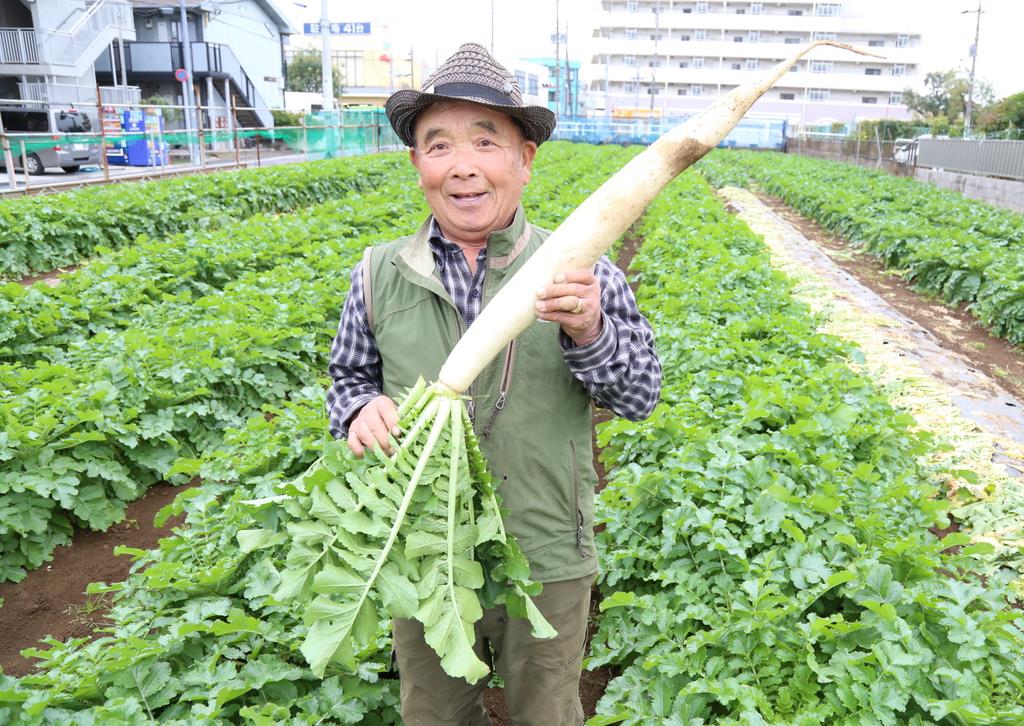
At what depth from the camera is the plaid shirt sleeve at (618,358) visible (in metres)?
2.01

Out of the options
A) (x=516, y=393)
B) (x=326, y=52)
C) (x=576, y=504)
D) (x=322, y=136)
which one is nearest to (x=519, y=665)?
(x=576, y=504)

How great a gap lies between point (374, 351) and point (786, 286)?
24.3 ft

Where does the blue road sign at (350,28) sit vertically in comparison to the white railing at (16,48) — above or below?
above

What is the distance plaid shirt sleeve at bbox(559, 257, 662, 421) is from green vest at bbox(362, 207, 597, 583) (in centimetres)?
A: 11

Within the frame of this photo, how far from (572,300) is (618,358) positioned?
252mm

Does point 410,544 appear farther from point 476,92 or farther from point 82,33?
point 82,33

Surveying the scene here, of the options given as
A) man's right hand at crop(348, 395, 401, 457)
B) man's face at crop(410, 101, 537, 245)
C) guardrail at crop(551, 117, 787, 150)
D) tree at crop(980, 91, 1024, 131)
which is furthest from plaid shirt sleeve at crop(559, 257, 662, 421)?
guardrail at crop(551, 117, 787, 150)

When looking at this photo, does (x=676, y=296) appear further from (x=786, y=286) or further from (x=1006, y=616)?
(x=1006, y=616)

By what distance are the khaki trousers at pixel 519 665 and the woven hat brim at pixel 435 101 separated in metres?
1.27

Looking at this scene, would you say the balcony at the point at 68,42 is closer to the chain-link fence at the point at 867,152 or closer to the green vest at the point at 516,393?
the chain-link fence at the point at 867,152

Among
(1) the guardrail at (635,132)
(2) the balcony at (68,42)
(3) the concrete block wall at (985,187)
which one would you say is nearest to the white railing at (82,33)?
(2) the balcony at (68,42)

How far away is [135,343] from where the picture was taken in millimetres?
5781

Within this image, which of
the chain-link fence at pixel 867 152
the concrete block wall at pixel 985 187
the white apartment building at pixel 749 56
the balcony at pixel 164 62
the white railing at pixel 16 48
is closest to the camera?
the concrete block wall at pixel 985 187

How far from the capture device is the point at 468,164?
2.12 metres
